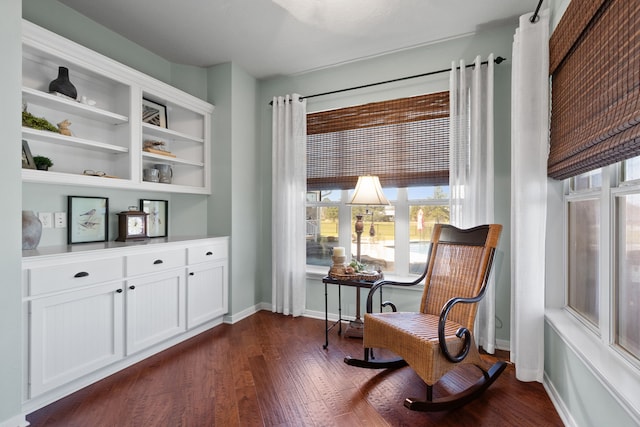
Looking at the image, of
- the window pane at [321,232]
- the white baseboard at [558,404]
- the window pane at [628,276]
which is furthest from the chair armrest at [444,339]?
the window pane at [321,232]

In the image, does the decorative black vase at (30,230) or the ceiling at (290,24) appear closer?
the decorative black vase at (30,230)

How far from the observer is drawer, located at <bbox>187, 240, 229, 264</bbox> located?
302 centimetres

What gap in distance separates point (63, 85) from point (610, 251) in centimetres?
354

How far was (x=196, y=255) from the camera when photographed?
3.06 meters

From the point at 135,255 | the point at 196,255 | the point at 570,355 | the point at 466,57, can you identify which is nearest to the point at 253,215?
the point at 196,255

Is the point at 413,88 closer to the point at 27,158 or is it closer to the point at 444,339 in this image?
the point at 444,339

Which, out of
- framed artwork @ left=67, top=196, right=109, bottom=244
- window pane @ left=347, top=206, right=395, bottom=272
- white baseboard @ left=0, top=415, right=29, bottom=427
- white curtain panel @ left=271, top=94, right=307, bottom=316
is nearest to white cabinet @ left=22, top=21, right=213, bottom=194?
framed artwork @ left=67, top=196, right=109, bottom=244

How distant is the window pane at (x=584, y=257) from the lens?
1.83m

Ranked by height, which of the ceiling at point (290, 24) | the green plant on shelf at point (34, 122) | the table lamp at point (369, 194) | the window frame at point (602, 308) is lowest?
the window frame at point (602, 308)

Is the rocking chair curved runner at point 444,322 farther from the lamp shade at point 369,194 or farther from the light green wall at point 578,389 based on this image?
the lamp shade at point 369,194

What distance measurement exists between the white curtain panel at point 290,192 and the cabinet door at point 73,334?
5.37 ft

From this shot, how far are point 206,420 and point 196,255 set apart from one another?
1521 mm

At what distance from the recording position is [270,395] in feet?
6.93

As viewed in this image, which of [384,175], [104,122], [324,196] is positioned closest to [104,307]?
[104,122]
